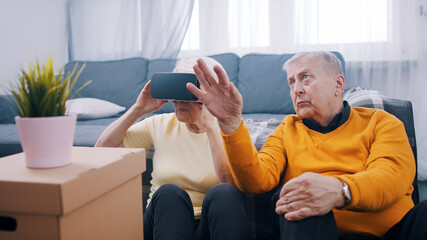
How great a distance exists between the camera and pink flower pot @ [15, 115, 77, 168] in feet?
1.96

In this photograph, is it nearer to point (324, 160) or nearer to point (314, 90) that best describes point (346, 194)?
point (324, 160)

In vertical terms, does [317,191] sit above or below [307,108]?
below

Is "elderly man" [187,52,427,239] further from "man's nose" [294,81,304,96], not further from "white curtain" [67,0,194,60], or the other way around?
"white curtain" [67,0,194,60]

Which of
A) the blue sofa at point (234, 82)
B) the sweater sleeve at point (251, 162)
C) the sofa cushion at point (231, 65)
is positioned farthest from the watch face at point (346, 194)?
the sofa cushion at point (231, 65)

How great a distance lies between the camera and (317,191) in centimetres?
81

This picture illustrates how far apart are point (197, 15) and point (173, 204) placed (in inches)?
96.9

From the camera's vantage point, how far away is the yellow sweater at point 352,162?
87 centimetres

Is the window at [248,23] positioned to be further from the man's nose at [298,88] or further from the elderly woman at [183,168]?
the man's nose at [298,88]

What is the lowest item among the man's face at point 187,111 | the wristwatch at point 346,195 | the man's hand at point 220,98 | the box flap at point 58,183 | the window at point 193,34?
the wristwatch at point 346,195

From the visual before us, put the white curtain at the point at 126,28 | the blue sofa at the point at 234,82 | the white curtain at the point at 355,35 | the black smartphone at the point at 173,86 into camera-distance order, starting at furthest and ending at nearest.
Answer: the white curtain at the point at 126,28 → the white curtain at the point at 355,35 → the blue sofa at the point at 234,82 → the black smartphone at the point at 173,86

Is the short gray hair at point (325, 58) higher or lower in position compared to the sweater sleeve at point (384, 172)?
higher

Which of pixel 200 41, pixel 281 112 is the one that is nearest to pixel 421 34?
pixel 281 112

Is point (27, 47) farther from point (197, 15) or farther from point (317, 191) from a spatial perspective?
point (317, 191)

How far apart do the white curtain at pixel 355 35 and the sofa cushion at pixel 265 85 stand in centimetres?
41
